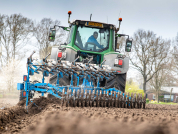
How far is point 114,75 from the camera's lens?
678cm

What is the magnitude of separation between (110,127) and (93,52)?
5.74m

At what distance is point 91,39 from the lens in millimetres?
7414

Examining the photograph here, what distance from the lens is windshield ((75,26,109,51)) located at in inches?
289

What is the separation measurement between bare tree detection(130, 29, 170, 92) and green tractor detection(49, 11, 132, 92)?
15928 mm

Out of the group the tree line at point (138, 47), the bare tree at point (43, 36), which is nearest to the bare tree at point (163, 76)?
the tree line at point (138, 47)

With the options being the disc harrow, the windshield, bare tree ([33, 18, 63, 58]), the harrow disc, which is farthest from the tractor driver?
bare tree ([33, 18, 63, 58])

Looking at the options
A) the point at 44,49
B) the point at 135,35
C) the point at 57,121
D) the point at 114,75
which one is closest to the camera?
the point at 57,121

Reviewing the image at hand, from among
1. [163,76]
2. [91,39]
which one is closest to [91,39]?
[91,39]

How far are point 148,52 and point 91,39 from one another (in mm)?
16854

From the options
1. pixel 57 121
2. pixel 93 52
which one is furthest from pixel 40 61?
pixel 57 121

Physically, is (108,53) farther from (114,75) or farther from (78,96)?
(78,96)

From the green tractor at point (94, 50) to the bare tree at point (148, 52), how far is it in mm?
15928

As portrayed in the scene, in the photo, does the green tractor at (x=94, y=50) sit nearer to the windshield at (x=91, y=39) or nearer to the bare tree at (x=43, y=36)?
the windshield at (x=91, y=39)

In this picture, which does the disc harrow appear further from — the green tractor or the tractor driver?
the tractor driver
